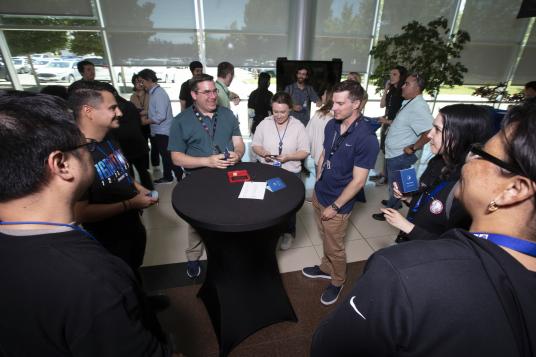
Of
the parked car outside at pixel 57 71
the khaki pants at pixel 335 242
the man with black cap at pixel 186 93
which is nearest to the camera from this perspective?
the khaki pants at pixel 335 242

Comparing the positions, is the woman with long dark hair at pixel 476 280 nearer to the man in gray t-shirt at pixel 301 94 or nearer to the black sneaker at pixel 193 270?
the black sneaker at pixel 193 270

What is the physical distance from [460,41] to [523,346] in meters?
7.05

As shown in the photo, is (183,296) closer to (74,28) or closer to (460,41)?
(74,28)

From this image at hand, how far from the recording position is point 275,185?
1835 mm

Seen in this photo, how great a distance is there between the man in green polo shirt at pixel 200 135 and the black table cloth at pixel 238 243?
0.17 m

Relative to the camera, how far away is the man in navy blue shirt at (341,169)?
72.6 inches

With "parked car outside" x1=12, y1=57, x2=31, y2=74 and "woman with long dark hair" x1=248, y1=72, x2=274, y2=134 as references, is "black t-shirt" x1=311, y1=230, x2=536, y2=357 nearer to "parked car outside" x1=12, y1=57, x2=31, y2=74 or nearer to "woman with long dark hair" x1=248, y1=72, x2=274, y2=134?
"woman with long dark hair" x1=248, y1=72, x2=274, y2=134

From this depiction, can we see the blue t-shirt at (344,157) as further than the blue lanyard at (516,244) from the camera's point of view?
Yes

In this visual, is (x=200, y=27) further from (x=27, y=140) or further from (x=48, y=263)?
(x=48, y=263)

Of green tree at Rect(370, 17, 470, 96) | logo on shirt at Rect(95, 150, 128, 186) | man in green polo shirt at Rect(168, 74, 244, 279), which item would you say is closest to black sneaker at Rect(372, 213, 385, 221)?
man in green polo shirt at Rect(168, 74, 244, 279)

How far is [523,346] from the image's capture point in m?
0.54

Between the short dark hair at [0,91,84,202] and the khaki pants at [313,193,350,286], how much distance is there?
5.77 ft

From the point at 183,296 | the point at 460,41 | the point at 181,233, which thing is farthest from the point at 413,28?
the point at 183,296

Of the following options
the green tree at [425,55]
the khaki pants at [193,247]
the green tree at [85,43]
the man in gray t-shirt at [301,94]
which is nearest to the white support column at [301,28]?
the green tree at [425,55]
